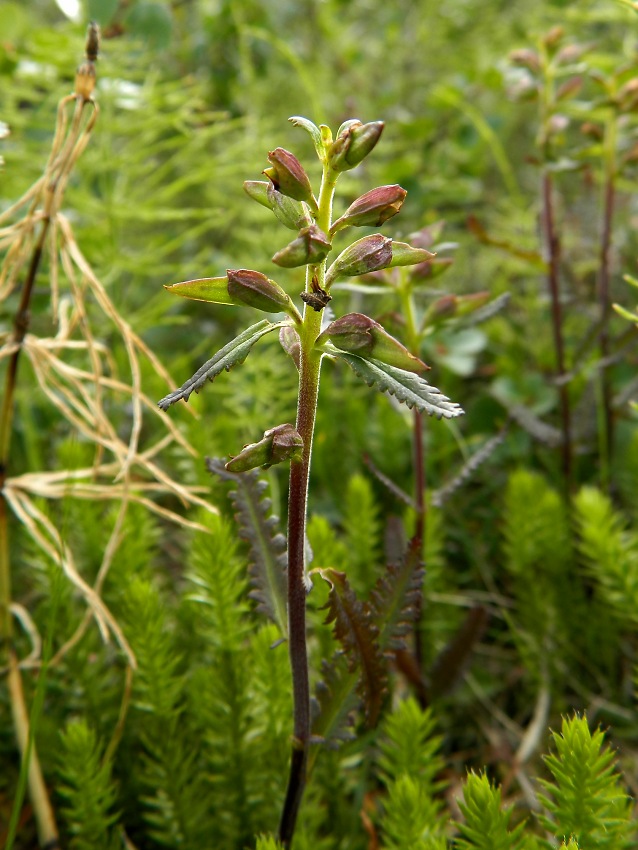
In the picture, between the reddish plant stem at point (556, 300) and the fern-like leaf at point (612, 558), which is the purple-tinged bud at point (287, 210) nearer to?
the fern-like leaf at point (612, 558)

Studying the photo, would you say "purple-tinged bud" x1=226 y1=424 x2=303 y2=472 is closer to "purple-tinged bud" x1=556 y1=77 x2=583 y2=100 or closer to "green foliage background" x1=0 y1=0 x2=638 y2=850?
"green foliage background" x1=0 y1=0 x2=638 y2=850

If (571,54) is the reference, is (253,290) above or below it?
below

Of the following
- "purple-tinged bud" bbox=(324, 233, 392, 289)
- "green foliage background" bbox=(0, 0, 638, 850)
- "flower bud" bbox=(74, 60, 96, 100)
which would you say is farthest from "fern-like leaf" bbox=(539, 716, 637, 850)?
"flower bud" bbox=(74, 60, 96, 100)

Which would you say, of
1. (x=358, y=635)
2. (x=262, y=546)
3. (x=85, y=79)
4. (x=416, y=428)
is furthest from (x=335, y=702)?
(x=85, y=79)

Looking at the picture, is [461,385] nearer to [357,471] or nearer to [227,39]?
[357,471]

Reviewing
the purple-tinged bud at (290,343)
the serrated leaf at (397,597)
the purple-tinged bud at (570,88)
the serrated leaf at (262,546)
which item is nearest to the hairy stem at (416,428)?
the serrated leaf at (397,597)

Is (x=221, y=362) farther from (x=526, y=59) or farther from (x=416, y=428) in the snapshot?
(x=526, y=59)
